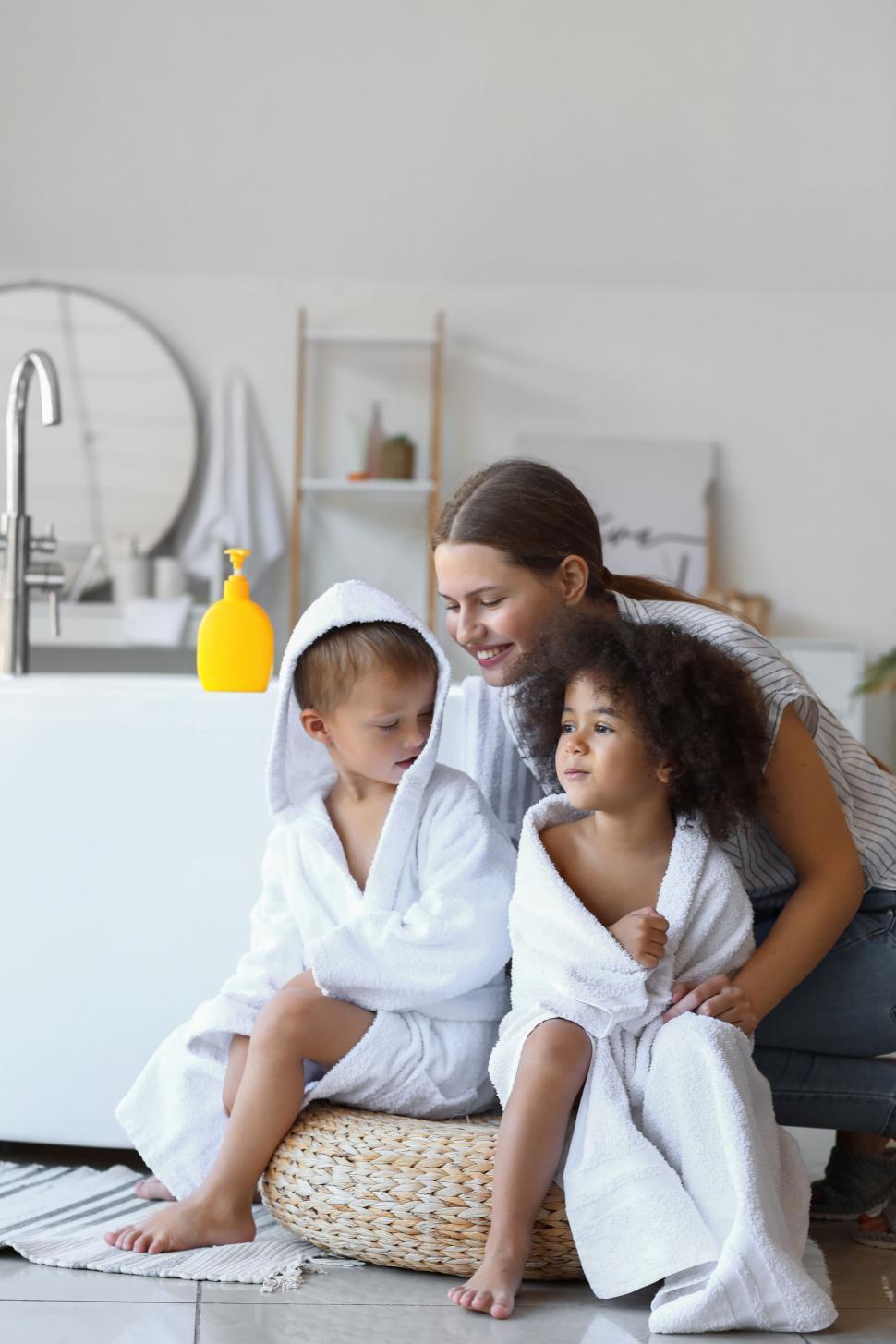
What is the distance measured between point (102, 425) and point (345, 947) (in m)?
3.44

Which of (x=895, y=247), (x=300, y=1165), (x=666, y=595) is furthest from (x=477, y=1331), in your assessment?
(x=895, y=247)

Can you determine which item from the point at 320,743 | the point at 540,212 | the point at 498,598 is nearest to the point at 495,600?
the point at 498,598

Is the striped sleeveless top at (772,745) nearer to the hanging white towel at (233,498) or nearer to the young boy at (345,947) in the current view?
the young boy at (345,947)

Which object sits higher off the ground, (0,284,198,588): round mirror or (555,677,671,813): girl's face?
(0,284,198,588): round mirror

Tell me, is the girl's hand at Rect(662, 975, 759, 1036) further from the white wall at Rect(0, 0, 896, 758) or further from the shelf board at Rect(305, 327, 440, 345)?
the shelf board at Rect(305, 327, 440, 345)

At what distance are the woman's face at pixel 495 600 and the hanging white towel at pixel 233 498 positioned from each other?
306 cm

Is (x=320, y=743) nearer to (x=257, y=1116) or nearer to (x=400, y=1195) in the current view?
(x=257, y=1116)

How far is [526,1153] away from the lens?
1.47 m

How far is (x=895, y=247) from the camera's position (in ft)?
16.3

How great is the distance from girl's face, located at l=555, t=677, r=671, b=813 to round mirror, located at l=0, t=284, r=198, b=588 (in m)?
3.38

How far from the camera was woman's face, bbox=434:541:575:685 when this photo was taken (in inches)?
71.9

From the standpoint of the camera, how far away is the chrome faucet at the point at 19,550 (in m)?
2.31

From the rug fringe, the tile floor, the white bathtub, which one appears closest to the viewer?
the tile floor

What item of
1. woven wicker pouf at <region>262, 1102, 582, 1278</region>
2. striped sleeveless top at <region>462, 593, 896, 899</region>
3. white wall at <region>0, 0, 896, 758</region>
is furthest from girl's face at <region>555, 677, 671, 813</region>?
white wall at <region>0, 0, 896, 758</region>
